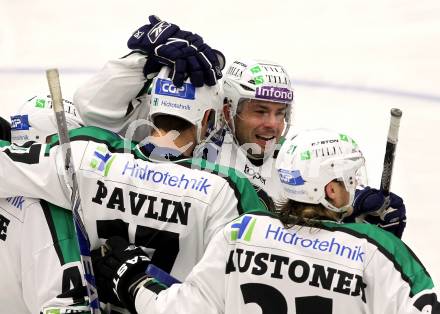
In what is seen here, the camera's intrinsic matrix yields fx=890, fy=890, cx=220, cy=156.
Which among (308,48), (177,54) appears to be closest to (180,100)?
(177,54)

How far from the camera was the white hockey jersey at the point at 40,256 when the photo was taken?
2.77 m

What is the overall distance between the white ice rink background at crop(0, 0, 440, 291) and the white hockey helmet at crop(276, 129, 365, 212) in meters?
2.30

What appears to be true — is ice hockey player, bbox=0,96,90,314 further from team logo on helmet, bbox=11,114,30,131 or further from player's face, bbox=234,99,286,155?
player's face, bbox=234,99,286,155

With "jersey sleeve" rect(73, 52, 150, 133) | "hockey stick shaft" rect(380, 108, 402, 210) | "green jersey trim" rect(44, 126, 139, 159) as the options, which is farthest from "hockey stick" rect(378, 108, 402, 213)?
"jersey sleeve" rect(73, 52, 150, 133)

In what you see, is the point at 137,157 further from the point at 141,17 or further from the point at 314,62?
the point at 141,17

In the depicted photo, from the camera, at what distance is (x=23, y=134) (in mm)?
3447

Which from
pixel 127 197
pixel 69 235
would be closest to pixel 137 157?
pixel 127 197

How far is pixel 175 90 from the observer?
288 cm

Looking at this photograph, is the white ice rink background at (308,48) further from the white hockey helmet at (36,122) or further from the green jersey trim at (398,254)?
the green jersey trim at (398,254)

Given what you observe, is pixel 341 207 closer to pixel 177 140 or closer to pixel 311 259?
pixel 311 259

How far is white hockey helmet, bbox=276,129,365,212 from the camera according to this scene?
2.36 meters

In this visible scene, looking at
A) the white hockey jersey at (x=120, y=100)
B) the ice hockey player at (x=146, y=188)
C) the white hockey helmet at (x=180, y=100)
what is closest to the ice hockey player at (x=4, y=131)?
the white hockey jersey at (x=120, y=100)

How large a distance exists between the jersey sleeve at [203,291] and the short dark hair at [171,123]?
0.54 m

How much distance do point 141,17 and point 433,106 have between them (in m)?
2.33
